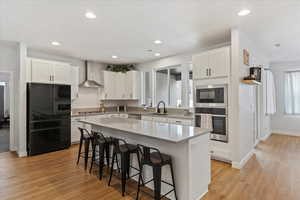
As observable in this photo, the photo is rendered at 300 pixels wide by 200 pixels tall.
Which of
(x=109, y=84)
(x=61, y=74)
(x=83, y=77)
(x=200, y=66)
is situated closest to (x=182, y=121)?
(x=200, y=66)

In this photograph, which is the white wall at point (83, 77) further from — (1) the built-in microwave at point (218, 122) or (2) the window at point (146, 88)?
(1) the built-in microwave at point (218, 122)

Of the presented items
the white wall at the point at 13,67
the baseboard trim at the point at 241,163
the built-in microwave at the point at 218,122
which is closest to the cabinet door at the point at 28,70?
the white wall at the point at 13,67

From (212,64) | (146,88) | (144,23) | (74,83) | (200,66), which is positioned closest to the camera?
(144,23)

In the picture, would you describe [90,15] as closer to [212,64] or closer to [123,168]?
[123,168]

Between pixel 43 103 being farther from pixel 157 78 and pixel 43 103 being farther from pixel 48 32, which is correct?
pixel 157 78

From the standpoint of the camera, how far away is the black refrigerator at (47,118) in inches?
157

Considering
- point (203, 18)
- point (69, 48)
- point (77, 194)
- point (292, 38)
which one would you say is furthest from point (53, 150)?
point (292, 38)

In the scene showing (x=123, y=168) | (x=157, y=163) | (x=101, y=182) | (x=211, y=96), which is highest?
(x=211, y=96)

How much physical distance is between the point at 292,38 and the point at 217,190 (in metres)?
3.77

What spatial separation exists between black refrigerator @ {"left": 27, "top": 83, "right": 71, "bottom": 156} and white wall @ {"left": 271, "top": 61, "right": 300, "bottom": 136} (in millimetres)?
7329

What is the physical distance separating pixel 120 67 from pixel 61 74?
2.28m

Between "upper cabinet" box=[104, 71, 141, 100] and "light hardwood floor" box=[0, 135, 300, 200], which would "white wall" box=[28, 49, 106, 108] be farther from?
"light hardwood floor" box=[0, 135, 300, 200]

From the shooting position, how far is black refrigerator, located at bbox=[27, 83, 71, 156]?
13.1 ft

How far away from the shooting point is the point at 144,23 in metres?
2.96
